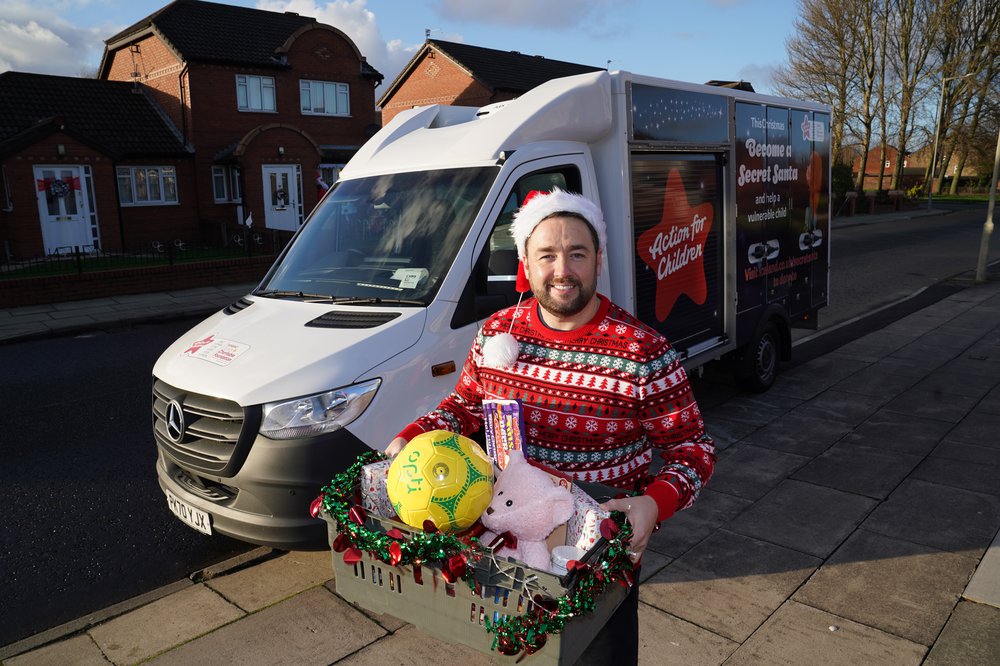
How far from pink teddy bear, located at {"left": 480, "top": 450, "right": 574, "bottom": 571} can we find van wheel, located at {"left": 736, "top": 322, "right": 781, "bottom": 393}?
6059 millimetres

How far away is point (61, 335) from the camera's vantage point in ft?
41.0

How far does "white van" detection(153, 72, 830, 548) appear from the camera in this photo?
3.68 m

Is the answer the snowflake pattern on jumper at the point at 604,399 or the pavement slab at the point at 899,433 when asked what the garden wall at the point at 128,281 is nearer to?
the pavement slab at the point at 899,433

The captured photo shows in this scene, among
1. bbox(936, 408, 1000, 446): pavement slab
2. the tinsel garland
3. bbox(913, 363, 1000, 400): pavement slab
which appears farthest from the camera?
bbox(913, 363, 1000, 400): pavement slab

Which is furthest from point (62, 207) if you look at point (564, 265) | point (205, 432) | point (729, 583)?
point (564, 265)

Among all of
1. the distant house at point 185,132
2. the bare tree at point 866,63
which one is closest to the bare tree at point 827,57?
the bare tree at point 866,63

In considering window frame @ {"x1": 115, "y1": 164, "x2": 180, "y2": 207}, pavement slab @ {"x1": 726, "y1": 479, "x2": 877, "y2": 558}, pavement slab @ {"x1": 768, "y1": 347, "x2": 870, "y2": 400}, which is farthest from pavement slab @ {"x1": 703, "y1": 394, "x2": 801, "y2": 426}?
window frame @ {"x1": 115, "y1": 164, "x2": 180, "y2": 207}

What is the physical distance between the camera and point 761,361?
7.85 metres

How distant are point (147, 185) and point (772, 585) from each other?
26744 mm

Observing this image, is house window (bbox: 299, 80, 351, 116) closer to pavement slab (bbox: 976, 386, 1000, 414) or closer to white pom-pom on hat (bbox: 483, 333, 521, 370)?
pavement slab (bbox: 976, 386, 1000, 414)

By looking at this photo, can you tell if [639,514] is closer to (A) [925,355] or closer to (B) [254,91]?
(A) [925,355]

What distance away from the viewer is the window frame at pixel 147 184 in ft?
82.6

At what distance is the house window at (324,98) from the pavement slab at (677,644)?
29.8 metres

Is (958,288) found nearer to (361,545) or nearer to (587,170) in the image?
(587,170)
